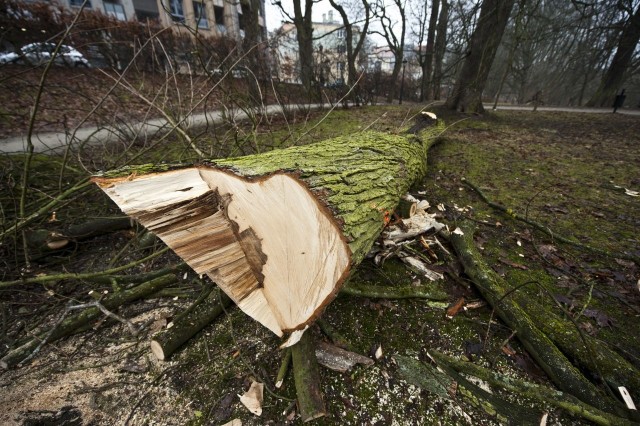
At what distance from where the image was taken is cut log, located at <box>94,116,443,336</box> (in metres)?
1.17

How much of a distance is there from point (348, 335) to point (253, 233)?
0.86m

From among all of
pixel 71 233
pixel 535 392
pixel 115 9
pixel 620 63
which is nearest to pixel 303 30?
pixel 71 233

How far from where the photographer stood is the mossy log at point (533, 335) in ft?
4.04

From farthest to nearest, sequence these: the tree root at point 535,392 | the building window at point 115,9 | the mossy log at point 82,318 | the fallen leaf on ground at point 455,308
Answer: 1. the building window at point 115,9
2. the fallen leaf on ground at point 455,308
3. the mossy log at point 82,318
4. the tree root at point 535,392

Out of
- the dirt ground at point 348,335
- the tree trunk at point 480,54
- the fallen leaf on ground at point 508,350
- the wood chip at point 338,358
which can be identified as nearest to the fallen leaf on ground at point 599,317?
the dirt ground at point 348,335

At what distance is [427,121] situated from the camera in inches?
185

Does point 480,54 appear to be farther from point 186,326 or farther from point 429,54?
point 186,326

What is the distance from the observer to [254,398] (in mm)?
1350

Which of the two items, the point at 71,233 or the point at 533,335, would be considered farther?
the point at 71,233

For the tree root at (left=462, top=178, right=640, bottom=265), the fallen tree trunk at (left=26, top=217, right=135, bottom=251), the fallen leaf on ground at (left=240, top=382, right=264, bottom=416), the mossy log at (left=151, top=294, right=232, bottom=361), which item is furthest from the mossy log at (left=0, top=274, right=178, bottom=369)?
the tree root at (left=462, top=178, right=640, bottom=265)

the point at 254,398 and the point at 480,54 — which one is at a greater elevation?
the point at 480,54

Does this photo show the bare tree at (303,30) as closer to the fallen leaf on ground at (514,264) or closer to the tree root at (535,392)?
the fallen leaf on ground at (514,264)

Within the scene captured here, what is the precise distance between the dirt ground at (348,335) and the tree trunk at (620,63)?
999 centimetres

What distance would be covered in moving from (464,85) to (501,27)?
1238 millimetres
